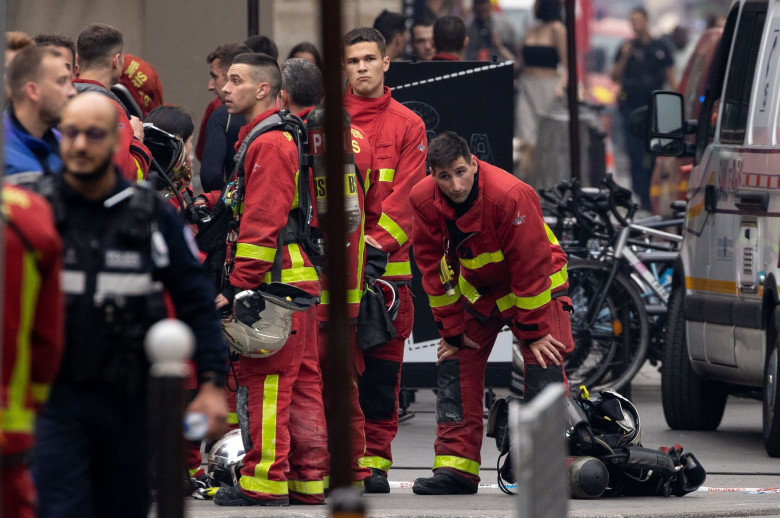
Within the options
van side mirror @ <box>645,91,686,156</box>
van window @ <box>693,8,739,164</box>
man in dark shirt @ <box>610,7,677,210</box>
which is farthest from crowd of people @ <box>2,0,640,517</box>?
man in dark shirt @ <box>610,7,677,210</box>

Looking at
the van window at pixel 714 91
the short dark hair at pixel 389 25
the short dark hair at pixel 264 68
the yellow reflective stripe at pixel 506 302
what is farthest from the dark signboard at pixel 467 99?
the yellow reflective stripe at pixel 506 302

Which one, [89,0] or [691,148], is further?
[89,0]

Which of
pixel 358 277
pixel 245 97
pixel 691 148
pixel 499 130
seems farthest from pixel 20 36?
pixel 691 148

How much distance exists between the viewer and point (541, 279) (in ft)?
24.8

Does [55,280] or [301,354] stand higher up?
[55,280]

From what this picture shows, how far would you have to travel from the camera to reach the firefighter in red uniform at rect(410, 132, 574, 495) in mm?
7512

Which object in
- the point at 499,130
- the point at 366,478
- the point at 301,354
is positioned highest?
the point at 499,130

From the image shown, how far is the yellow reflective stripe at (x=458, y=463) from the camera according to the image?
309 inches

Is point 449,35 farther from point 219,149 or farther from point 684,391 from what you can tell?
point 684,391

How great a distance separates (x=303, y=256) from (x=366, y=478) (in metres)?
1.17

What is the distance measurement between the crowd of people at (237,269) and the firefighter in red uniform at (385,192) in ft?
0.04

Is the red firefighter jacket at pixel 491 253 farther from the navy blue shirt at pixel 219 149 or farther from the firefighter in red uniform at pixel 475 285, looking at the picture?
the navy blue shirt at pixel 219 149

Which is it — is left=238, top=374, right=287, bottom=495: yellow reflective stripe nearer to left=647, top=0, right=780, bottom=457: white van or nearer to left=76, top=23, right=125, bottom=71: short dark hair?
left=76, top=23, right=125, bottom=71: short dark hair

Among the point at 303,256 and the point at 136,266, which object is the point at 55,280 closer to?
the point at 136,266
